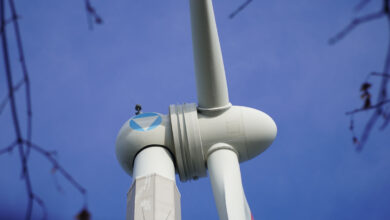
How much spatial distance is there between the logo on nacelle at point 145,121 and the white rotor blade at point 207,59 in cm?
98

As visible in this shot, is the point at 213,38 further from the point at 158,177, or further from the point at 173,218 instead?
the point at 173,218

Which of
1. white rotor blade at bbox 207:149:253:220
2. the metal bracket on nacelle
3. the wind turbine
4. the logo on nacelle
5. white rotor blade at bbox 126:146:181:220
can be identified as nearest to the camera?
white rotor blade at bbox 126:146:181:220

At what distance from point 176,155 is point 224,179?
1.19 meters

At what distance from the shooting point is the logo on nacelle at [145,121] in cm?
934

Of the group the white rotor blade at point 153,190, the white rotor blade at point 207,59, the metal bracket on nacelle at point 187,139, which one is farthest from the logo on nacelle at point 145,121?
the white rotor blade at point 207,59

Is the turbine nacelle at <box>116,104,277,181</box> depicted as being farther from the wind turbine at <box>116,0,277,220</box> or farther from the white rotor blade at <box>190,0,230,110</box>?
the white rotor blade at <box>190,0,230,110</box>

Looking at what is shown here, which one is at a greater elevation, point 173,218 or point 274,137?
point 274,137

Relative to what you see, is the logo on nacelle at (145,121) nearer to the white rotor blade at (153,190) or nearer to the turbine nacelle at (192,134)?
the turbine nacelle at (192,134)

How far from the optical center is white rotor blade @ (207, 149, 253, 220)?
8039 millimetres

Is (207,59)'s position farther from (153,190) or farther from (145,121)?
(153,190)

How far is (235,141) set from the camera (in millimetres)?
9336

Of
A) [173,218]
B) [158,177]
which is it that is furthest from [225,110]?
[173,218]

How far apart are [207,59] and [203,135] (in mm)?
1571

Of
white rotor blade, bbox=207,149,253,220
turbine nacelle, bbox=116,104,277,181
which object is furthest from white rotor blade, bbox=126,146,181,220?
white rotor blade, bbox=207,149,253,220
